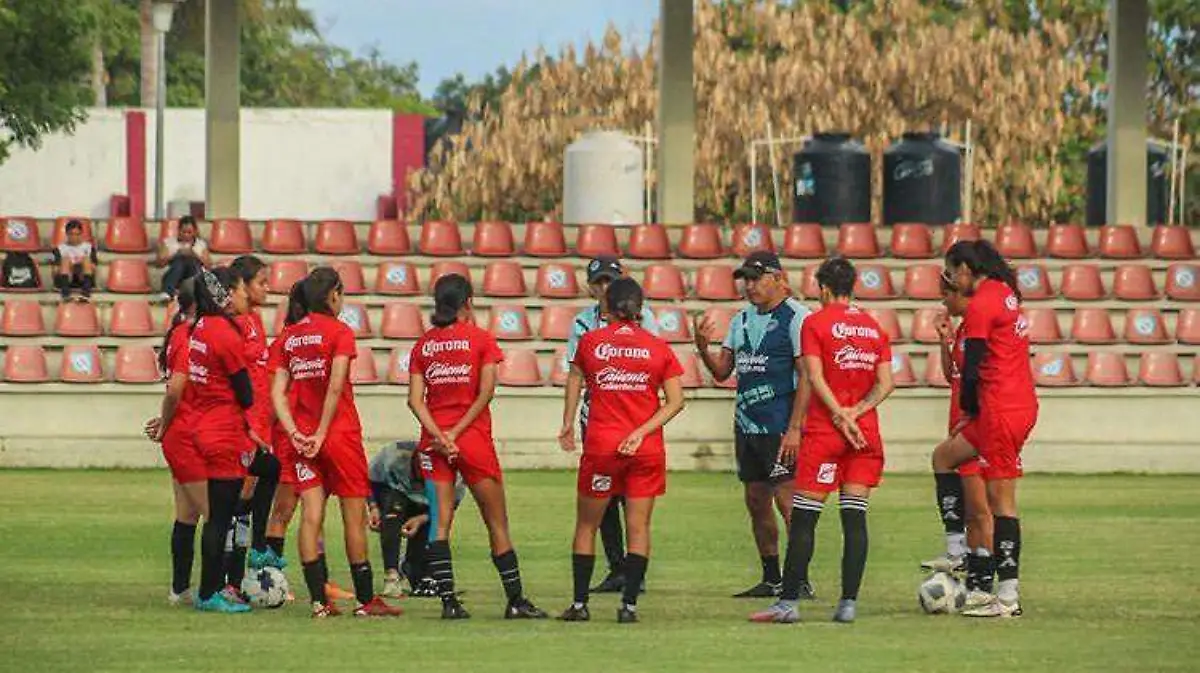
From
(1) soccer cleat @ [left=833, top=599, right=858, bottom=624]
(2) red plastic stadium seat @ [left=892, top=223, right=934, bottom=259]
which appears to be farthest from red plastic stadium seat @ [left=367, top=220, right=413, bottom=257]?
(1) soccer cleat @ [left=833, top=599, right=858, bottom=624]

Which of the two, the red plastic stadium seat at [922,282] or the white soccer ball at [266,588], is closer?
the white soccer ball at [266,588]

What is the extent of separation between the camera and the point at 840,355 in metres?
14.6

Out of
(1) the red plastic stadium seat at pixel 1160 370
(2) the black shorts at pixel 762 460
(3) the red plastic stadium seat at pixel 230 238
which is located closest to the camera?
(2) the black shorts at pixel 762 460

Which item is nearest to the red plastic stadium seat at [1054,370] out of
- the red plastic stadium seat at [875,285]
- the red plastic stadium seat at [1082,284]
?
the red plastic stadium seat at [1082,284]

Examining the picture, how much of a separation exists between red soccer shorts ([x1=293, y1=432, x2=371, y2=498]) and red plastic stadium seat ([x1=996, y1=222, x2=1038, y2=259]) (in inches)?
778

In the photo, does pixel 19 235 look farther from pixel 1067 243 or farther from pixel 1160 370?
pixel 1160 370

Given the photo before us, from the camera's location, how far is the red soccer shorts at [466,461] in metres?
14.8

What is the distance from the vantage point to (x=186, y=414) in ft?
49.9

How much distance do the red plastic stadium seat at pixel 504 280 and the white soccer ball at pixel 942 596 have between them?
54.9 feet

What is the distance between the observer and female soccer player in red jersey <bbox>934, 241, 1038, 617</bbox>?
49.1 feet

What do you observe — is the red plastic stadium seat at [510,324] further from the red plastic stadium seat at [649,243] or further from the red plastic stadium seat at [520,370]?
the red plastic stadium seat at [649,243]

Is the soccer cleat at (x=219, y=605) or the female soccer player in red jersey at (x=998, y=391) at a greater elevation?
the female soccer player in red jersey at (x=998, y=391)

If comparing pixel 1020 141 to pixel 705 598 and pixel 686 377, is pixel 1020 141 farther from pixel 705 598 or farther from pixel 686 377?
pixel 705 598

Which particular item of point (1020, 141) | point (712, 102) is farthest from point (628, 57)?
point (1020, 141)
